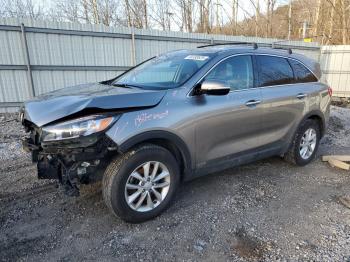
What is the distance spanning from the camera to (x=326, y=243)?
271 cm

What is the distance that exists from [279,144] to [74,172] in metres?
2.95

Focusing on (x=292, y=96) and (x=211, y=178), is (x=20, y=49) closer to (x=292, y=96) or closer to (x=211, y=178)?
(x=211, y=178)

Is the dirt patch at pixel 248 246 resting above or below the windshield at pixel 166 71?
below

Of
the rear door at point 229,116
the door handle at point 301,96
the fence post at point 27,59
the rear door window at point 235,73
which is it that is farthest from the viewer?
the fence post at point 27,59

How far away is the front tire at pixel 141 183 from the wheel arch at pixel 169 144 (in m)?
0.08

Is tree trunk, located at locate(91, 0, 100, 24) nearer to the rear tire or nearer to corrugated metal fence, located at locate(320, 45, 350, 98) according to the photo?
corrugated metal fence, located at locate(320, 45, 350, 98)

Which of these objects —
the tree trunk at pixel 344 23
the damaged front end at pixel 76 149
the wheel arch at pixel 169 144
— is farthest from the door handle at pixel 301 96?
the tree trunk at pixel 344 23

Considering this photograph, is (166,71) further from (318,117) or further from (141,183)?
(318,117)

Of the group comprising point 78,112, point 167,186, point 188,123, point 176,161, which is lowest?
point 167,186

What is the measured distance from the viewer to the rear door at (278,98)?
382 centimetres

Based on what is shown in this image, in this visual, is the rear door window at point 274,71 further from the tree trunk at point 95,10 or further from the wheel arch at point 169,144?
the tree trunk at point 95,10

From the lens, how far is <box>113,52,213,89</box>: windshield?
323cm

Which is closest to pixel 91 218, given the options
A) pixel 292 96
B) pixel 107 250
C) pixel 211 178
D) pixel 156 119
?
pixel 107 250

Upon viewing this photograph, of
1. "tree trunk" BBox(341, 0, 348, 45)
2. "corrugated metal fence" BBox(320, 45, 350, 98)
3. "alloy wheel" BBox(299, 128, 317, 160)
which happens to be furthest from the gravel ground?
"tree trunk" BBox(341, 0, 348, 45)
